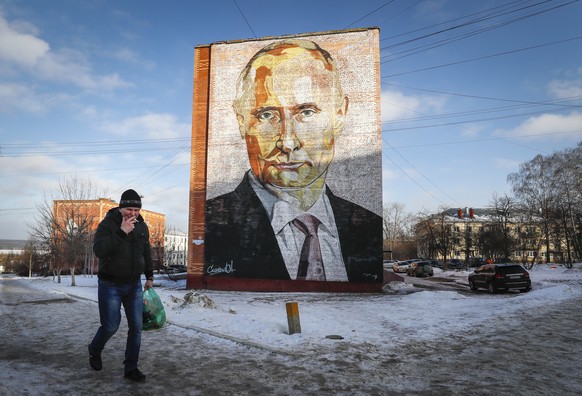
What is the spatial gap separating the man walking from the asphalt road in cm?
37

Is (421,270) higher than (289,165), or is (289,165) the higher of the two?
(289,165)

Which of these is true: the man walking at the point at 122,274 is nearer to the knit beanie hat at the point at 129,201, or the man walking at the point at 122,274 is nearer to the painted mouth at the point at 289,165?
the knit beanie hat at the point at 129,201

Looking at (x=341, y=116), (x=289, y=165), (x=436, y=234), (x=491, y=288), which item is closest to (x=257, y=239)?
(x=289, y=165)

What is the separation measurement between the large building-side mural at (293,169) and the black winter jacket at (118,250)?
1506 centimetres

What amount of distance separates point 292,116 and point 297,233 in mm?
6300

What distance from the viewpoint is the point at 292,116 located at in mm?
20141

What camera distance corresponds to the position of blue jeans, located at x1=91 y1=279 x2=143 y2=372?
417 cm

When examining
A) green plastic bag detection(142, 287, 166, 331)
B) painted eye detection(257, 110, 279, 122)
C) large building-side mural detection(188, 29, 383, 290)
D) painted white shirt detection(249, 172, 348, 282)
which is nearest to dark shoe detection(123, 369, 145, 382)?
green plastic bag detection(142, 287, 166, 331)

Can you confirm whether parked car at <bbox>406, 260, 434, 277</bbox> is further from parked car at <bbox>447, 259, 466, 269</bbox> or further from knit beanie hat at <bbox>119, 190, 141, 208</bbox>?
knit beanie hat at <bbox>119, 190, 141, 208</bbox>

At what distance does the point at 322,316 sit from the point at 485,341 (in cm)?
402

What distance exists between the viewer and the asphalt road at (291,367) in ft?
13.7

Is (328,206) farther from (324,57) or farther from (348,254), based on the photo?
(324,57)

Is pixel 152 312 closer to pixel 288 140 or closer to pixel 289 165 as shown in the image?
pixel 289 165

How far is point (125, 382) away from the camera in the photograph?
419 centimetres
